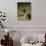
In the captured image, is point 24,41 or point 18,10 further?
point 18,10

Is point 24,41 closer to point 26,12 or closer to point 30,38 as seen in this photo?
point 30,38

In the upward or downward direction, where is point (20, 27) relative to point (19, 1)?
downward

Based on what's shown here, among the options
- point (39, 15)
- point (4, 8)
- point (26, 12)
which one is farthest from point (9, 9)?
point (39, 15)

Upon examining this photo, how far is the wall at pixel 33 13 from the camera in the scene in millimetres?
4039

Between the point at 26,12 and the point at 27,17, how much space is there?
0.15m

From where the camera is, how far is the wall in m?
4.04

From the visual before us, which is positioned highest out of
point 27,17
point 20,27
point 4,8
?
point 4,8

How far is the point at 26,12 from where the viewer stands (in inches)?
161

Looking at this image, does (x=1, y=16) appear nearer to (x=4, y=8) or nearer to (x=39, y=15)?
(x=4, y=8)

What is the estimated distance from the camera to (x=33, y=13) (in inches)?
160

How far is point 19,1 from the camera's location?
13.2ft

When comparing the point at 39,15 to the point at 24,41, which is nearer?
the point at 24,41

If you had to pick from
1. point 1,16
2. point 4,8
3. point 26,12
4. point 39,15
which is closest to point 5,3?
point 4,8

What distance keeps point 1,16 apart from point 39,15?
1094 millimetres
